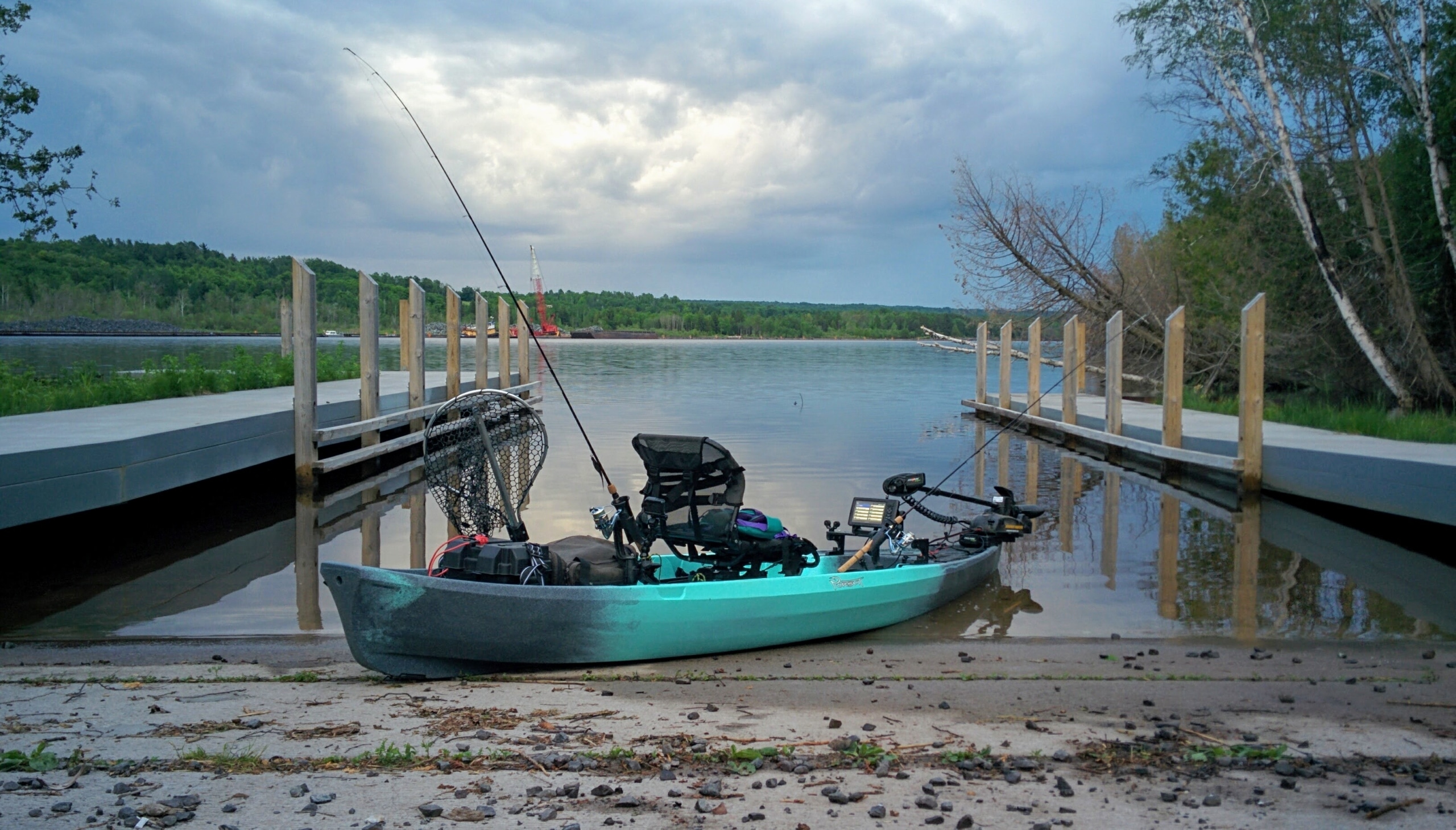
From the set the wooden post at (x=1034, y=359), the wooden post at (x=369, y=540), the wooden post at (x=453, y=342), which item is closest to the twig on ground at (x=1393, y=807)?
the wooden post at (x=369, y=540)

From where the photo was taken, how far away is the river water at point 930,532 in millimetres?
8219

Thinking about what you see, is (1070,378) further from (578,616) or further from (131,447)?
(578,616)

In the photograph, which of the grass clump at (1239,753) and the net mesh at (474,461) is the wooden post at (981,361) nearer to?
the net mesh at (474,461)

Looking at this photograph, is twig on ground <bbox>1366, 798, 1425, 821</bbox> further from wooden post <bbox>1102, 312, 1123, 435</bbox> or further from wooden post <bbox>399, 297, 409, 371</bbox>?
wooden post <bbox>399, 297, 409, 371</bbox>

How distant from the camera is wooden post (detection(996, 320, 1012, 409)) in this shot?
85.9ft

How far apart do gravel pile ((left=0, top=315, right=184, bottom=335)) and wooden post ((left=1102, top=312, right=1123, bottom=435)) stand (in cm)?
8804

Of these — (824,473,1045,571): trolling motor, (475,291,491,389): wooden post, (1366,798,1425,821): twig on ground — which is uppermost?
(475,291,491,389): wooden post

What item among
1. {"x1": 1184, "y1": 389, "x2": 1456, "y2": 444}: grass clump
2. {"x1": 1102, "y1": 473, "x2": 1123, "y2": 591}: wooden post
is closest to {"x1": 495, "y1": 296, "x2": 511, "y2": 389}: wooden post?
{"x1": 1102, "y1": 473, "x2": 1123, "y2": 591}: wooden post

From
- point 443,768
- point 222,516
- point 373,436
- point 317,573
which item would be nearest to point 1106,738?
point 443,768

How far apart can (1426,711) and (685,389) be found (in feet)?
118

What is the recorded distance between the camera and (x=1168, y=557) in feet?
35.9

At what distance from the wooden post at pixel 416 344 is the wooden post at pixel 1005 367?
46.4 ft

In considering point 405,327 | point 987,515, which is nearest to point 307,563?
point 987,515

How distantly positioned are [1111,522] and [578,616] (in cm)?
876
